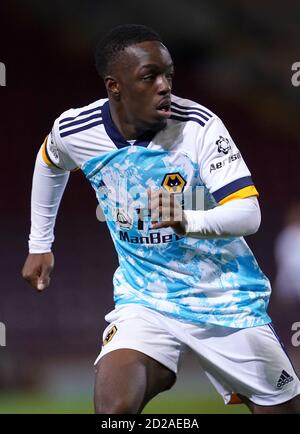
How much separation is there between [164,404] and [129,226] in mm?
2774

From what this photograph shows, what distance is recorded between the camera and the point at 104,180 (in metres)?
3.94

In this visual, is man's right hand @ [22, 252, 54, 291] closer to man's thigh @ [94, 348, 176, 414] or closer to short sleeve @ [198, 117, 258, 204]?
man's thigh @ [94, 348, 176, 414]

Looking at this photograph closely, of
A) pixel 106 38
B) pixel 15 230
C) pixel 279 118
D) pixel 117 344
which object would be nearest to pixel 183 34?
pixel 279 118

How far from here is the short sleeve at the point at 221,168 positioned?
3645 millimetres

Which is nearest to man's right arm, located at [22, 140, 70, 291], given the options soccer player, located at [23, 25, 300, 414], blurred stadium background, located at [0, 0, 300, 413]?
soccer player, located at [23, 25, 300, 414]

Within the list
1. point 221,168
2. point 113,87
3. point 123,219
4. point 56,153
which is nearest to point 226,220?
point 221,168

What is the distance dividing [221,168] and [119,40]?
2.08ft

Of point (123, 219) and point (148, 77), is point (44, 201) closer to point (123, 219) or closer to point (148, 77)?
point (123, 219)

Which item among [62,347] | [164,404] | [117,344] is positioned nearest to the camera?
[117,344]

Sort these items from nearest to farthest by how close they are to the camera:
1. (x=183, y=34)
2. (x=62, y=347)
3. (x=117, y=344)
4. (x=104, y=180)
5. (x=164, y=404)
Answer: (x=117, y=344)
(x=104, y=180)
(x=164, y=404)
(x=62, y=347)
(x=183, y=34)

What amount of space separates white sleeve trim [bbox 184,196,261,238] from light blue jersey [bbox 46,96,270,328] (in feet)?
0.62

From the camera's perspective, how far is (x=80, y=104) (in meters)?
7.39

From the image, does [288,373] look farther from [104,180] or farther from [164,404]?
[164,404]

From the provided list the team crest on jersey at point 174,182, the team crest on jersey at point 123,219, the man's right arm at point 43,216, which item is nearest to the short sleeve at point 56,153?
the man's right arm at point 43,216
